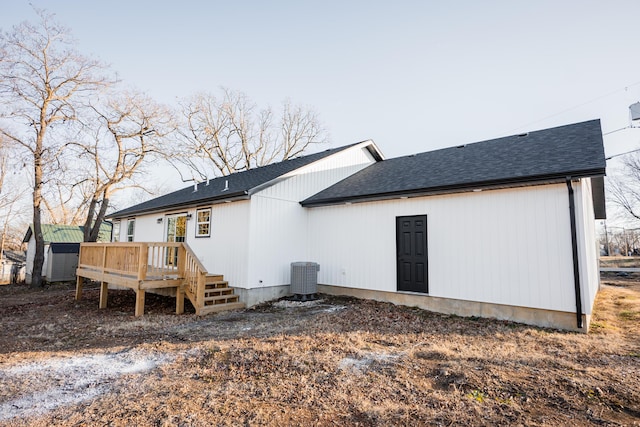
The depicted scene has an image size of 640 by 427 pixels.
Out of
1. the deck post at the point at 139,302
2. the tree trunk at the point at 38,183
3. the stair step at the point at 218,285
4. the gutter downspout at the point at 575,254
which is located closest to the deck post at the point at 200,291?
the stair step at the point at 218,285

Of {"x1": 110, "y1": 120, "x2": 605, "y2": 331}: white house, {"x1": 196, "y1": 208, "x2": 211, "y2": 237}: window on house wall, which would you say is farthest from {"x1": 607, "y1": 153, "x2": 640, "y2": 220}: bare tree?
{"x1": 196, "y1": 208, "x2": 211, "y2": 237}: window on house wall

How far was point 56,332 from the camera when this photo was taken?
6.32 metres

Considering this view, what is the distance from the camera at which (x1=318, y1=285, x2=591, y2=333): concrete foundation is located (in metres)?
5.77

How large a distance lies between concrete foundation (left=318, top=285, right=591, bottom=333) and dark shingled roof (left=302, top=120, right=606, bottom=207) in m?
2.40

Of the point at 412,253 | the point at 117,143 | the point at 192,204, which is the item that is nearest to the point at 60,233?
the point at 117,143

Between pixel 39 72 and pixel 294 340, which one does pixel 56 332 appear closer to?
pixel 294 340

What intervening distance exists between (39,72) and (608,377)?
2042cm

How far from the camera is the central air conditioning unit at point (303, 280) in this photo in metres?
8.95

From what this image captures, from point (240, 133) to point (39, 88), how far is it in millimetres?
12568

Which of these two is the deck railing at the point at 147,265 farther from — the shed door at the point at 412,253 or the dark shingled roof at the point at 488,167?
the shed door at the point at 412,253

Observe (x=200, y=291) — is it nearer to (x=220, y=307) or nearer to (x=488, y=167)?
(x=220, y=307)

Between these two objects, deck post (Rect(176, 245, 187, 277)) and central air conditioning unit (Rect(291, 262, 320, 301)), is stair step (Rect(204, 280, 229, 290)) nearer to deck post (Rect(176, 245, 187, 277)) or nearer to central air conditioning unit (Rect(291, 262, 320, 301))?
deck post (Rect(176, 245, 187, 277))

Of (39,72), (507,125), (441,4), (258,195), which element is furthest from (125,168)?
(507,125)

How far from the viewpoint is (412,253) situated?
309 inches
